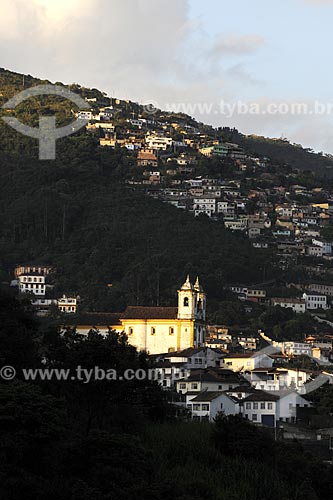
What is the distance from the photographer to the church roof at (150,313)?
191 ft

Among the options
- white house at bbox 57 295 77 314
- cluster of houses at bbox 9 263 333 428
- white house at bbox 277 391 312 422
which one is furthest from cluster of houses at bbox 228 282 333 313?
white house at bbox 277 391 312 422

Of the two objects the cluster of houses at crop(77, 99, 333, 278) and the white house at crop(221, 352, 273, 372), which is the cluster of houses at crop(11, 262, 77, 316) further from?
the cluster of houses at crop(77, 99, 333, 278)

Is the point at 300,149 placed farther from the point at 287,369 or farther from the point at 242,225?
the point at 287,369

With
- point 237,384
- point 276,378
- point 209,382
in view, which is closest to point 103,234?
point 276,378

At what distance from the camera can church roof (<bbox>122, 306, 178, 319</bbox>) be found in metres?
58.1

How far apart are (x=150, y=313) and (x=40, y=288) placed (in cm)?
2022

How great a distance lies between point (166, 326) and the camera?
58.4 m

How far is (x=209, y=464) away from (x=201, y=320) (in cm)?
3054

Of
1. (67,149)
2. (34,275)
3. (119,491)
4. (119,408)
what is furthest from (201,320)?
(67,149)

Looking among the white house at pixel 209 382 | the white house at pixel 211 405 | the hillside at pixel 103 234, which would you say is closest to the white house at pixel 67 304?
the hillside at pixel 103 234

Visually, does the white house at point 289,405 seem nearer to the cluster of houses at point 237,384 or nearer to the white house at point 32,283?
the cluster of houses at point 237,384

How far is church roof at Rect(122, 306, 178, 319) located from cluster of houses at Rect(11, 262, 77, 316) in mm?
11667

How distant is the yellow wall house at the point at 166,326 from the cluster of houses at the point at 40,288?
1233 centimetres
